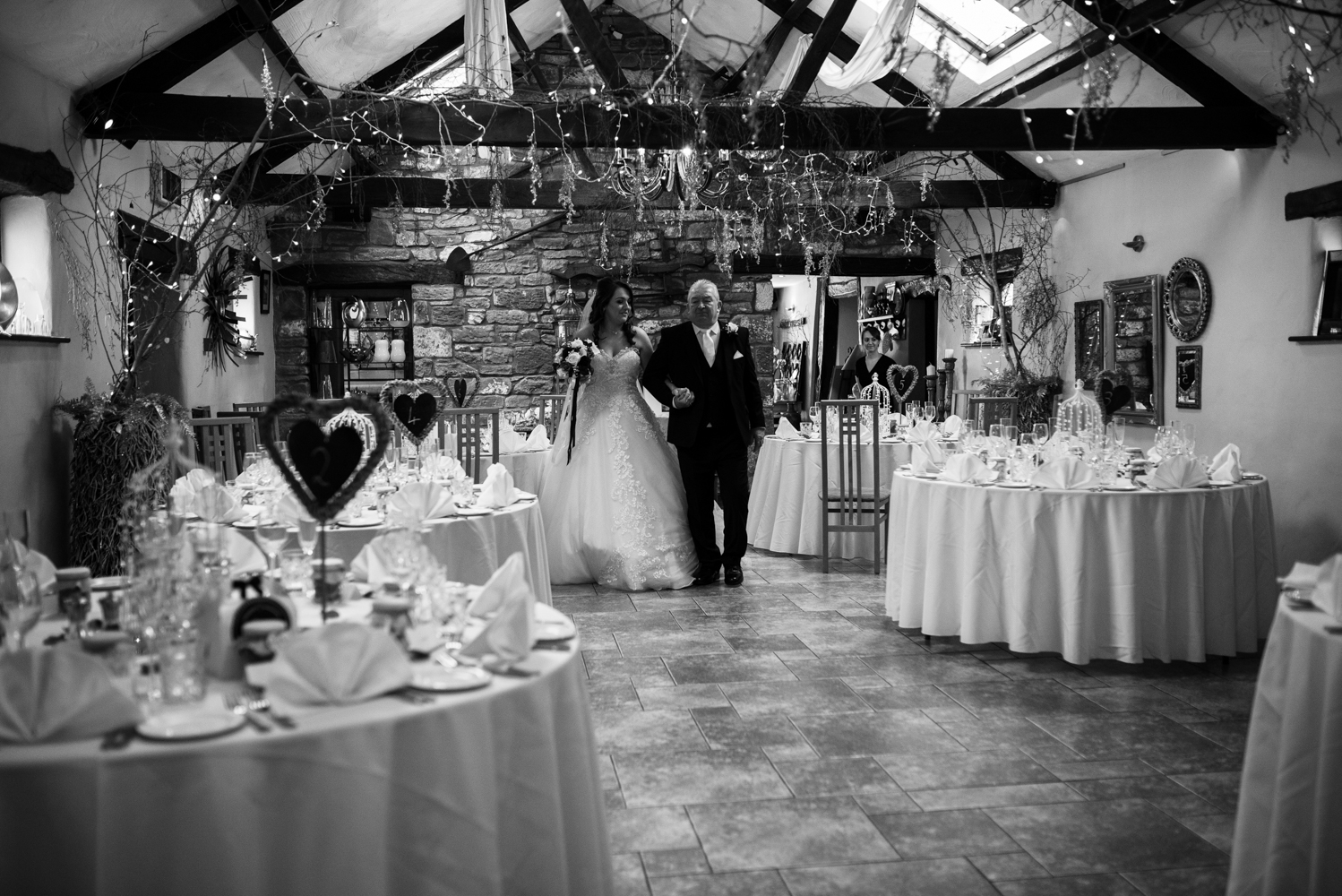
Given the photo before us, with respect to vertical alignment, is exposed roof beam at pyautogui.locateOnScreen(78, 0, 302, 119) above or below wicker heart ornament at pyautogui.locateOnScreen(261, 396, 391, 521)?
above

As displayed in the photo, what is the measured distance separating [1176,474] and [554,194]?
22.9 ft

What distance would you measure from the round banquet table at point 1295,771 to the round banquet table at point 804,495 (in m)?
5.21

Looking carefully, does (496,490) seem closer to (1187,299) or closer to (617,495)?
(617,495)

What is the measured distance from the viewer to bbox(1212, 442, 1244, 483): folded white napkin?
4.95m

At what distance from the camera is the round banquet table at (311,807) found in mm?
1594

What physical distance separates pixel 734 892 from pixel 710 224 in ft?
32.3

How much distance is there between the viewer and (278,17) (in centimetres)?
712

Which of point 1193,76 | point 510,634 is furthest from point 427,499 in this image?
point 1193,76

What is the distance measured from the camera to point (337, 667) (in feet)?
5.90

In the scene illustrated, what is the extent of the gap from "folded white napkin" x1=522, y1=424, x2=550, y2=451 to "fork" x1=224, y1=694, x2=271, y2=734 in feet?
18.3

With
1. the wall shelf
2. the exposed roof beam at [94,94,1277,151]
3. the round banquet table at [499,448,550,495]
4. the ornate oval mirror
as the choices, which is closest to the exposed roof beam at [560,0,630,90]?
the exposed roof beam at [94,94,1277,151]

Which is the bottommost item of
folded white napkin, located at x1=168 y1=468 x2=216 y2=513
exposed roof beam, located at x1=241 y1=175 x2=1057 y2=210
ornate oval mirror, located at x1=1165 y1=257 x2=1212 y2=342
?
folded white napkin, located at x1=168 y1=468 x2=216 y2=513

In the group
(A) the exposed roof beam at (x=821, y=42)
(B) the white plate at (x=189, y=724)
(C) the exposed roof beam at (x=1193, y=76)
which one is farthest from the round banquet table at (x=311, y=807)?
(C) the exposed roof beam at (x=1193, y=76)

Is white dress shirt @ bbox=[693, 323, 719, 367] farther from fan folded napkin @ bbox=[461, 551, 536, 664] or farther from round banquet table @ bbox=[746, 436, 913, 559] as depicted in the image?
fan folded napkin @ bbox=[461, 551, 536, 664]
